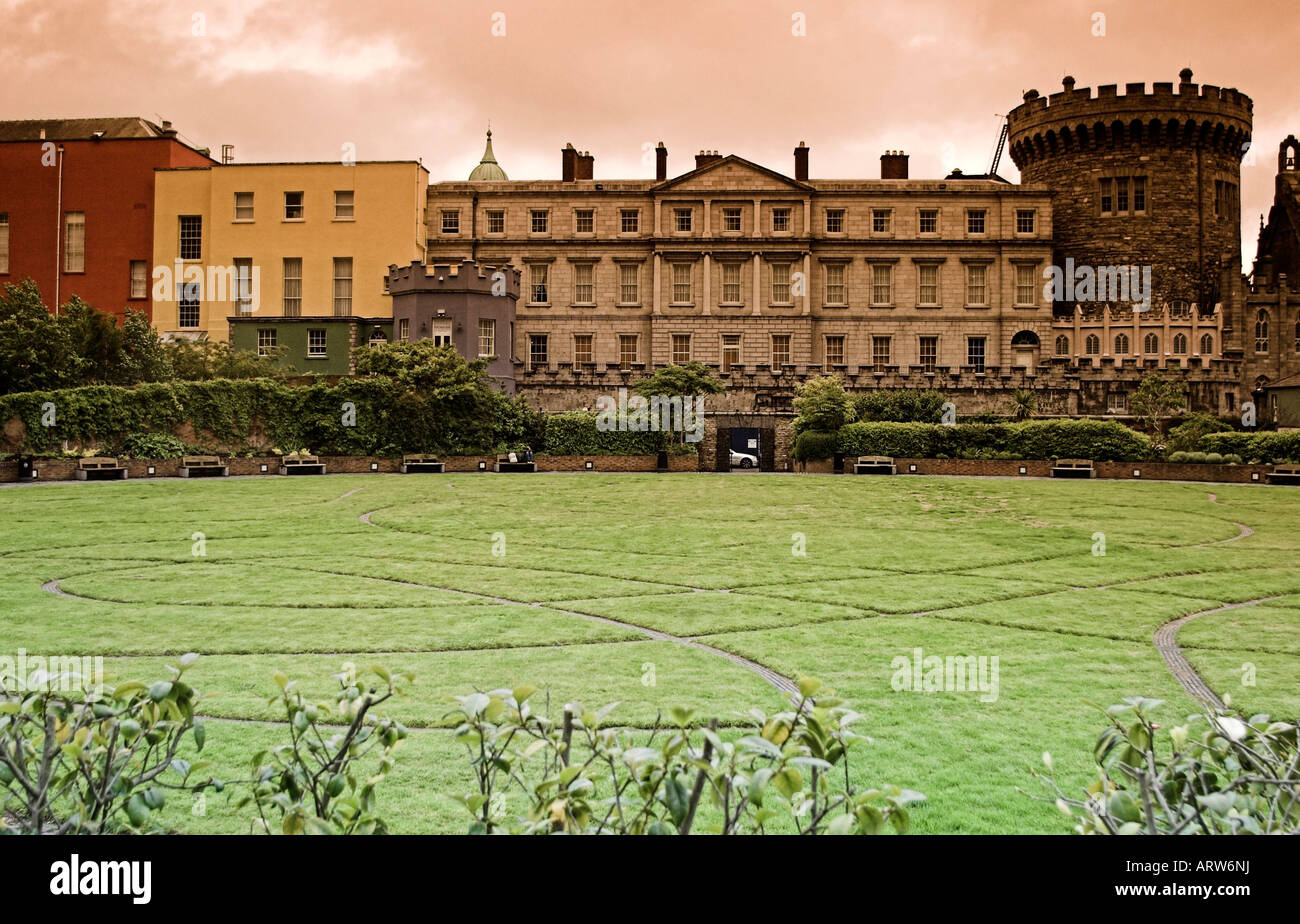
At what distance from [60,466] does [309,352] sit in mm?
22689

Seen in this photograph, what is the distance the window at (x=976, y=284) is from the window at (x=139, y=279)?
47.5 meters

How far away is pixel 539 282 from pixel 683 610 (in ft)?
169

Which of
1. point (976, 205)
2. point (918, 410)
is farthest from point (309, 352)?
point (976, 205)

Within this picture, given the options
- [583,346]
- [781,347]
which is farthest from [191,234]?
[781,347]

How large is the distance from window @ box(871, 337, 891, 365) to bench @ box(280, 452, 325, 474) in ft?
116

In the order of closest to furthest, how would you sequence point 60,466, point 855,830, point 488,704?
point 855,830
point 488,704
point 60,466

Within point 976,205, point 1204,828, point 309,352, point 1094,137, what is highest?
point 1094,137

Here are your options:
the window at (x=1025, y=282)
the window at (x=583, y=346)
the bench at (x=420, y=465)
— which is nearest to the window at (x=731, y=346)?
the window at (x=583, y=346)

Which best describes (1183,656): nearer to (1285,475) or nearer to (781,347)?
(1285,475)

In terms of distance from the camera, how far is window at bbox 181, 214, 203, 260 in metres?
58.1

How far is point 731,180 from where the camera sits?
5969cm

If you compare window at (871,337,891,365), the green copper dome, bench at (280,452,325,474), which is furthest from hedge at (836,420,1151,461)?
the green copper dome

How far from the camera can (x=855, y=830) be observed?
2.78 m
